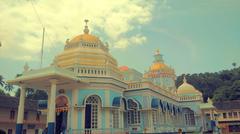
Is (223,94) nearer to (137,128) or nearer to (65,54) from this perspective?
(137,128)

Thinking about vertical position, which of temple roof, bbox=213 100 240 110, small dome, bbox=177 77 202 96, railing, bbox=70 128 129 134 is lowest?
railing, bbox=70 128 129 134

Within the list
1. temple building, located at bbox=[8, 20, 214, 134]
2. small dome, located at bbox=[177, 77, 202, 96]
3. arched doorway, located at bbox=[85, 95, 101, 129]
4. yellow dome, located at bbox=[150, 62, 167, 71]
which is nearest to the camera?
temple building, located at bbox=[8, 20, 214, 134]

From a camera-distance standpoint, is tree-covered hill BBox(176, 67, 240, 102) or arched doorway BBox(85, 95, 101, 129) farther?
tree-covered hill BBox(176, 67, 240, 102)

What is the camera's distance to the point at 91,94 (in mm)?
21531

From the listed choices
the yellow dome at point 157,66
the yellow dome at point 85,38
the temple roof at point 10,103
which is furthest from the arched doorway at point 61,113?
the yellow dome at point 157,66

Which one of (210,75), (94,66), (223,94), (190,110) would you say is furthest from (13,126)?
(210,75)

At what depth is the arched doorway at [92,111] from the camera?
69.4 ft

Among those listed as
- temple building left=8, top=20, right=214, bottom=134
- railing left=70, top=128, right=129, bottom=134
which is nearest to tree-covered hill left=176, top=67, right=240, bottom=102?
temple building left=8, top=20, right=214, bottom=134

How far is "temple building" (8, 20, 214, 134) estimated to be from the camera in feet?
64.4

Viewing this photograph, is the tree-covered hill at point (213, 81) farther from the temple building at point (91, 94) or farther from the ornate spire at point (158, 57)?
the temple building at point (91, 94)

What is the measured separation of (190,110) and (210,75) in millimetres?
43948

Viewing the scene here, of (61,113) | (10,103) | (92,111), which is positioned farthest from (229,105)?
(10,103)

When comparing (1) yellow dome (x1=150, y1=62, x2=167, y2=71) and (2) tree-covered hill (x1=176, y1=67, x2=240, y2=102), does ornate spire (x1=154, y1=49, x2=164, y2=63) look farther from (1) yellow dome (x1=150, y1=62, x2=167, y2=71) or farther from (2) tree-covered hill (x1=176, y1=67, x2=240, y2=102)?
(2) tree-covered hill (x1=176, y1=67, x2=240, y2=102)

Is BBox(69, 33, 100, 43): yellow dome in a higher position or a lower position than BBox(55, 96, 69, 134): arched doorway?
higher
